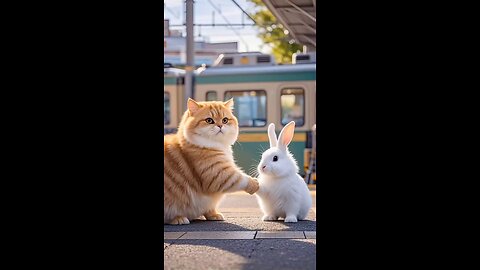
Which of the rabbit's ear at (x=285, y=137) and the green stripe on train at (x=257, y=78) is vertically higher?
the green stripe on train at (x=257, y=78)

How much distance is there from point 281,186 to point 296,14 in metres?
3.29

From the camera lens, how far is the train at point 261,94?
9.02 m

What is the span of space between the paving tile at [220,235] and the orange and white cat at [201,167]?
370mm

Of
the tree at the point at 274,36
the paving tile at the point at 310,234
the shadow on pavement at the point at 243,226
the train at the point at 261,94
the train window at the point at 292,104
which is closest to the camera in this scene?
the paving tile at the point at 310,234

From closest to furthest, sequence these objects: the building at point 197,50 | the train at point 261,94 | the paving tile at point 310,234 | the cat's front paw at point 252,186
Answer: the paving tile at point 310,234, the cat's front paw at point 252,186, the train at point 261,94, the building at point 197,50

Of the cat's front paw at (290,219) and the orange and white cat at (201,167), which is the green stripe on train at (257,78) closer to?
the orange and white cat at (201,167)

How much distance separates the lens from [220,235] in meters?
2.94

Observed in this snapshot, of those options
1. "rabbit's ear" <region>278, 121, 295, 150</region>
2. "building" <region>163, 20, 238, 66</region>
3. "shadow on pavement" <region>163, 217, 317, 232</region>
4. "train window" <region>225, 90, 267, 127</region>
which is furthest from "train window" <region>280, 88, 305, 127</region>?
"shadow on pavement" <region>163, 217, 317, 232</region>

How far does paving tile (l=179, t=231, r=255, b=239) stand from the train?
5745 millimetres

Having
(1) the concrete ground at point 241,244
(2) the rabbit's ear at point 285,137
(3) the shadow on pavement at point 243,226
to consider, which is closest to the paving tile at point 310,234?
(1) the concrete ground at point 241,244
